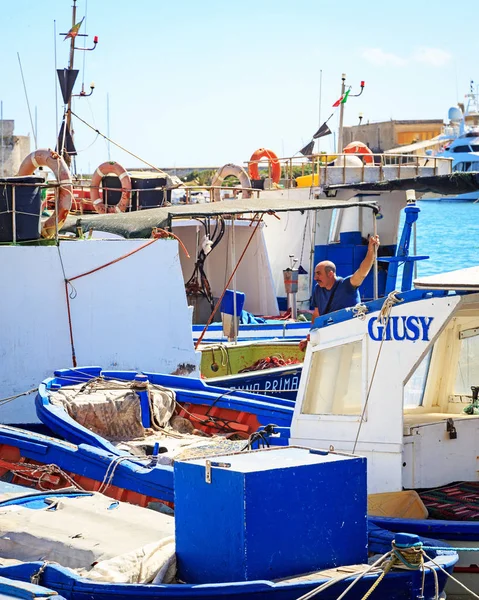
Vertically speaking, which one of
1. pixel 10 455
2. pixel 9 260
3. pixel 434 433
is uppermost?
pixel 9 260

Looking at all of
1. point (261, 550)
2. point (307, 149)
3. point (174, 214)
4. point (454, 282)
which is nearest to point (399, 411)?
point (454, 282)

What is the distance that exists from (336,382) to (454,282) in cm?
133

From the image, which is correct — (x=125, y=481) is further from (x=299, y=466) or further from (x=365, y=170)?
(x=365, y=170)

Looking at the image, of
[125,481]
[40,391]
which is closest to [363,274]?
[125,481]

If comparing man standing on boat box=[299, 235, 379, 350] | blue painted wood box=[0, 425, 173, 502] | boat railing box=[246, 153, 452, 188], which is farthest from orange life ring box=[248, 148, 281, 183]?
blue painted wood box=[0, 425, 173, 502]

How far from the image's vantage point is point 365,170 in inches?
995

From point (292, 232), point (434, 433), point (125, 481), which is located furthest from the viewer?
Result: point (292, 232)

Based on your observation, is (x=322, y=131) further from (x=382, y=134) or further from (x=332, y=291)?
(x=382, y=134)

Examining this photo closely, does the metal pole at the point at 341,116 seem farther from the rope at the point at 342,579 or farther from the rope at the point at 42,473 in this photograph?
the rope at the point at 342,579

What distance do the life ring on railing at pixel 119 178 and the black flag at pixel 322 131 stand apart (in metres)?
8.68

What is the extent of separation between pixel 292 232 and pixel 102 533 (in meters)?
16.6

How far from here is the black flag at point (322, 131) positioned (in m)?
29.6

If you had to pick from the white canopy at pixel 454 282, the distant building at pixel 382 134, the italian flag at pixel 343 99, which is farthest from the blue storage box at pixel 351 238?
the distant building at pixel 382 134

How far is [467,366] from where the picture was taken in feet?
29.4
